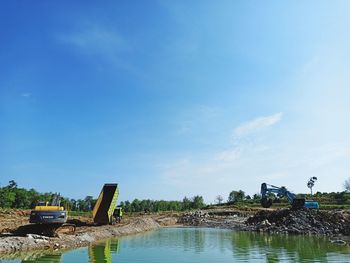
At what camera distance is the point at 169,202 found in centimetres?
9200

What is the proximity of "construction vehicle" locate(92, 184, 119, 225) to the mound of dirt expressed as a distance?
12.6 metres

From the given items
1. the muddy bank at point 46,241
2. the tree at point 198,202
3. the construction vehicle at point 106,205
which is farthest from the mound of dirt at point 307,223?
the tree at point 198,202

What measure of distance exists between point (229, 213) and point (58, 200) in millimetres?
37180

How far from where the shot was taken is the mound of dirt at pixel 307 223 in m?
26.2

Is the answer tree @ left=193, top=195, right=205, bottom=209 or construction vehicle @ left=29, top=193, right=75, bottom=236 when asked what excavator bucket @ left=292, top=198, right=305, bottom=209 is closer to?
construction vehicle @ left=29, top=193, right=75, bottom=236

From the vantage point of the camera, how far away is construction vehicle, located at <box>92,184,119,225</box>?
86.2 feet

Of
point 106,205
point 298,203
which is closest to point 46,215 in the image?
point 106,205

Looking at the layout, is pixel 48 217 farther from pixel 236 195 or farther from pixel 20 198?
pixel 236 195

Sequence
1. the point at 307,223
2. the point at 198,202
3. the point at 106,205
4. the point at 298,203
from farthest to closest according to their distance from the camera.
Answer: the point at 198,202
the point at 298,203
the point at 307,223
the point at 106,205

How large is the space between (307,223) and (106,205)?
17031 millimetres

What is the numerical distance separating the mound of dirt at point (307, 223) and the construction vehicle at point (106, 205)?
1256cm

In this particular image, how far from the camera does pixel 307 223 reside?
91.6 feet

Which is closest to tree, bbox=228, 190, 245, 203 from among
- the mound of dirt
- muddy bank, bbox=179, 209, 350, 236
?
muddy bank, bbox=179, 209, 350, 236

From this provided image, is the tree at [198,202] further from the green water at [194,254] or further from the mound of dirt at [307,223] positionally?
the green water at [194,254]
